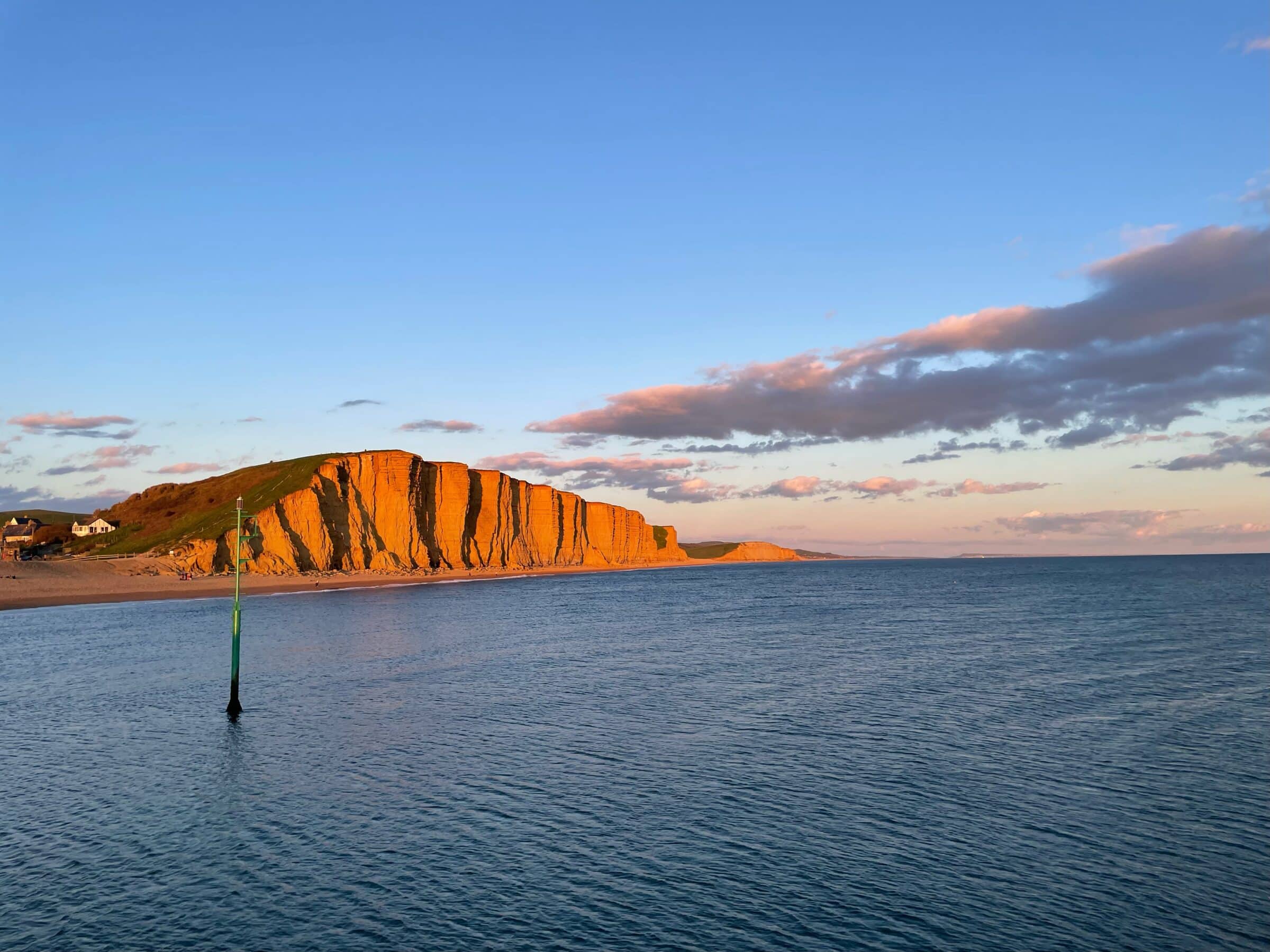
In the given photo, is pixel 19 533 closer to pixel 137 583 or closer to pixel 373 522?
pixel 137 583

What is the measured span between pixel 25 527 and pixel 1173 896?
240 meters

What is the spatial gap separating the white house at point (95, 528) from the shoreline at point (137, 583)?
47684 mm

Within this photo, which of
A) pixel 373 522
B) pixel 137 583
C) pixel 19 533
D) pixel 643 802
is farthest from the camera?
pixel 19 533

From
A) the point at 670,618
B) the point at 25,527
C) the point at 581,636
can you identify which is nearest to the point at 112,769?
the point at 581,636

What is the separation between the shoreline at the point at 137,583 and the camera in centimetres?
10581

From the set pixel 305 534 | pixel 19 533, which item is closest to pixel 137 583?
pixel 305 534

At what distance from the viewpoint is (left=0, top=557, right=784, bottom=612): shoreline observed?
10581 cm

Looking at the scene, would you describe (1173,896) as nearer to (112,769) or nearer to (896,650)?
(112,769)

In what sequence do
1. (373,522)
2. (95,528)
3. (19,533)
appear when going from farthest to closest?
(19,533) < (95,528) < (373,522)

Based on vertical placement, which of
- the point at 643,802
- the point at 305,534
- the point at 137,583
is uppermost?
the point at 305,534

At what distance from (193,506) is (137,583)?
61877mm

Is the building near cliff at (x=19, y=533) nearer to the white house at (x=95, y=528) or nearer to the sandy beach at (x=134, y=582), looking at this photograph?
the white house at (x=95, y=528)

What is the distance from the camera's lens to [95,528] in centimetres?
17862

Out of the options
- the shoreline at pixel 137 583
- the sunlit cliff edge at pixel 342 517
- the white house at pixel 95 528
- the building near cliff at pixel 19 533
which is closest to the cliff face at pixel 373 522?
the sunlit cliff edge at pixel 342 517
